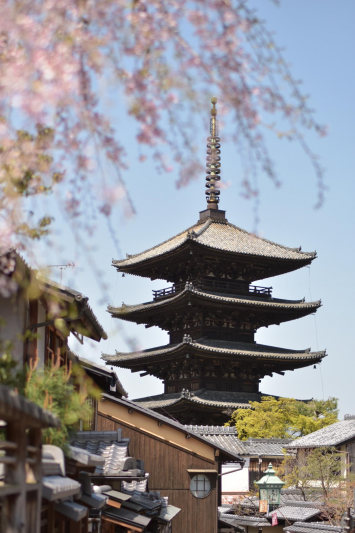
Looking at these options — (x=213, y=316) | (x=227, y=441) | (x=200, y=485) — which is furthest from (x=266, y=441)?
(x=200, y=485)

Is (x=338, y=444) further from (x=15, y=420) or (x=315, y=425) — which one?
(x=15, y=420)

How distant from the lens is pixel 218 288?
3728 centimetres

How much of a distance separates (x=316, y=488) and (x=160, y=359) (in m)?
11.0

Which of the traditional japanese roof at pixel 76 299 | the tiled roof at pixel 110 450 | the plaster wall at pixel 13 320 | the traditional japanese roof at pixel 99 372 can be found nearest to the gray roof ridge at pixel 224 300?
the traditional japanese roof at pixel 99 372

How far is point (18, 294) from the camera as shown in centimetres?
938

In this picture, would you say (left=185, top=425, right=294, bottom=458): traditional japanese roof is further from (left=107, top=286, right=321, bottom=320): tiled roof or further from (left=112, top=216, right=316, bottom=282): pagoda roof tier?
(left=112, top=216, right=316, bottom=282): pagoda roof tier

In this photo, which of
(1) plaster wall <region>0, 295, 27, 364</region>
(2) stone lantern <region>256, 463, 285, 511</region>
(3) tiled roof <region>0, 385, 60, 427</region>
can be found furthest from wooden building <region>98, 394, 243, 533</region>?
(3) tiled roof <region>0, 385, 60, 427</region>

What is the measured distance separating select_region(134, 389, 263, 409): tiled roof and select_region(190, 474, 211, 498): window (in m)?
13.4

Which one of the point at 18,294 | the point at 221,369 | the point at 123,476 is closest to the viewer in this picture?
the point at 18,294

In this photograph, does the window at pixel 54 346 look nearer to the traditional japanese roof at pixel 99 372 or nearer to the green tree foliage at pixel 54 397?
the green tree foliage at pixel 54 397

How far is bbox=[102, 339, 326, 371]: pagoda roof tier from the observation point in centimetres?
3528

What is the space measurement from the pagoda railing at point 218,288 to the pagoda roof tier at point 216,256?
688mm

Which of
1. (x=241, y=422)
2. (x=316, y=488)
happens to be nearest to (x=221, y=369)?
(x=241, y=422)

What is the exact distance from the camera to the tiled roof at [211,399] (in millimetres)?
34781
